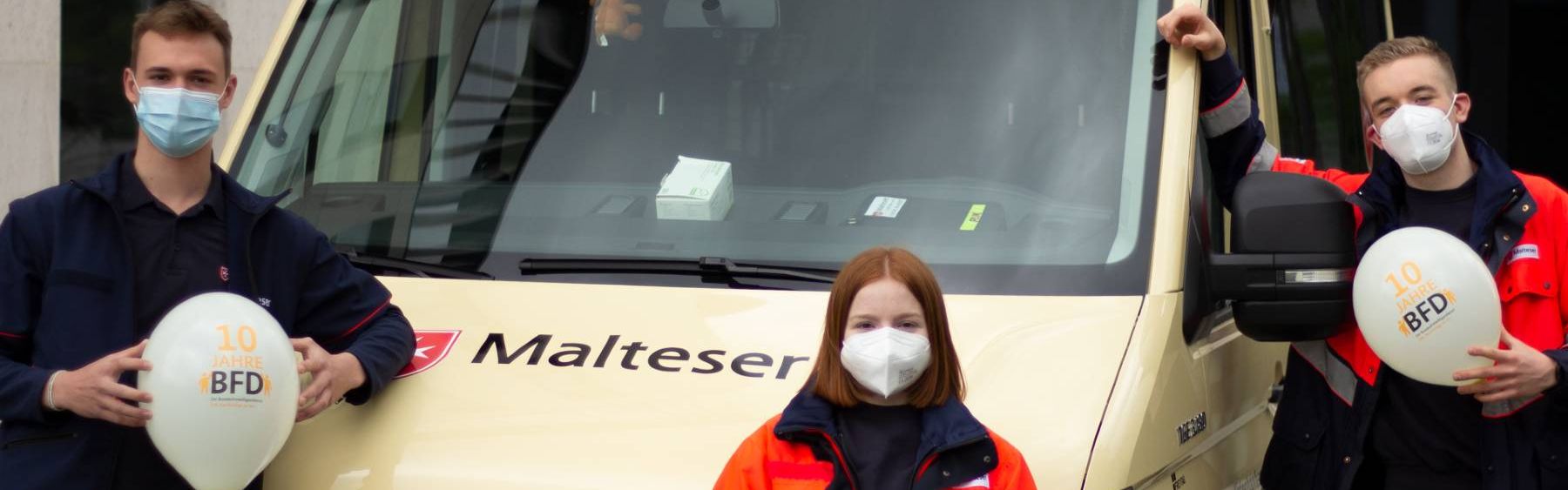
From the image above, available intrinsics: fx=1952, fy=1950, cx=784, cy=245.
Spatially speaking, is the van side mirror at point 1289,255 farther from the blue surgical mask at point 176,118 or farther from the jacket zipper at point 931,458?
the blue surgical mask at point 176,118

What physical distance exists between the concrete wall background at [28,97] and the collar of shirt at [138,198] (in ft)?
21.5

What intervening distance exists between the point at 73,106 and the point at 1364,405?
7.77 m

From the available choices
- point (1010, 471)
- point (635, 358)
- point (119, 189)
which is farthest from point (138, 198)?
point (1010, 471)

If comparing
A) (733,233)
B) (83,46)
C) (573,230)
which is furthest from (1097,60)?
(83,46)

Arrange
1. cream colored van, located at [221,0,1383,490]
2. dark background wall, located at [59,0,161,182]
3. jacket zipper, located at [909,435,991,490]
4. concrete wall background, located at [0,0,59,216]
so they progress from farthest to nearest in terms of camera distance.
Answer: dark background wall, located at [59,0,161,182], concrete wall background, located at [0,0,59,216], cream colored van, located at [221,0,1383,490], jacket zipper, located at [909,435,991,490]

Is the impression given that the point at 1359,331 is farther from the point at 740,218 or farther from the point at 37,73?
the point at 37,73

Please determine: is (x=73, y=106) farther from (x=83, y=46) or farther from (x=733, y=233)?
(x=733, y=233)

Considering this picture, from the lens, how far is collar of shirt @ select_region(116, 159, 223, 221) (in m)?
3.50

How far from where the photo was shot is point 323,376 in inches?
135

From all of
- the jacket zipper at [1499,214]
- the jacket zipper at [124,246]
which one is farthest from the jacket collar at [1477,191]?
the jacket zipper at [124,246]

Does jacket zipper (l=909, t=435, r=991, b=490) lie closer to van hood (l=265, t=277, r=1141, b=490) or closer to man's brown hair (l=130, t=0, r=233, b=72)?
van hood (l=265, t=277, r=1141, b=490)

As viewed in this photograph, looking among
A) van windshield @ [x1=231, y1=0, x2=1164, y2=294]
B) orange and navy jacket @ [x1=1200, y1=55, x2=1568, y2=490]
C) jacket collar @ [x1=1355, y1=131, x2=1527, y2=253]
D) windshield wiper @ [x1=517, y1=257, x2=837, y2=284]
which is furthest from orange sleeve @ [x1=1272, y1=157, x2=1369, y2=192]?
windshield wiper @ [x1=517, y1=257, x2=837, y2=284]

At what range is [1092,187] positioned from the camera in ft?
12.5

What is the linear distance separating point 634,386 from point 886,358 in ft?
1.85
